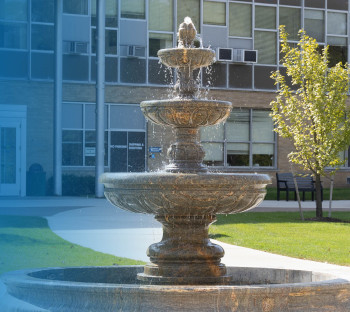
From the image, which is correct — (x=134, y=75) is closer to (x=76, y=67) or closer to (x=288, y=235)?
(x=76, y=67)

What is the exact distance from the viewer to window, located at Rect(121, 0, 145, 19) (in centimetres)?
3350

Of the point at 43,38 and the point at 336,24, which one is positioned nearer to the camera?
the point at 43,38

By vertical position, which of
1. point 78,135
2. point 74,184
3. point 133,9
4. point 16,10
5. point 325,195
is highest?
point 133,9

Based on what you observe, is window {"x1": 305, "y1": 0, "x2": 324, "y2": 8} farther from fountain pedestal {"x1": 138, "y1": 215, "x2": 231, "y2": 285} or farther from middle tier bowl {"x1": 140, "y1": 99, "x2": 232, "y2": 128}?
fountain pedestal {"x1": 138, "y1": 215, "x2": 231, "y2": 285}

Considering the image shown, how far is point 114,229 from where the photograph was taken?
17.4 metres

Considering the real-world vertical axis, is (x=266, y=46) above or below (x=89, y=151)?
above

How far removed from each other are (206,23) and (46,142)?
8.27 meters

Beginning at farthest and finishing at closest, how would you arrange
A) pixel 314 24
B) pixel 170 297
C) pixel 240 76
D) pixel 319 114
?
pixel 314 24 → pixel 240 76 → pixel 319 114 → pixel 170 297

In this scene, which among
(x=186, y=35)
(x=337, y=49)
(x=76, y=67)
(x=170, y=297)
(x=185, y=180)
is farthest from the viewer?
(x=337, y=49)

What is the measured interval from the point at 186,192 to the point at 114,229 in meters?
9.95

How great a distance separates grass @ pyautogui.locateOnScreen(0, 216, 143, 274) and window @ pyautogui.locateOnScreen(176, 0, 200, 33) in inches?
741

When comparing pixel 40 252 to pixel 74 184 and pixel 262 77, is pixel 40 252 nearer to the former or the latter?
pixel 74 184

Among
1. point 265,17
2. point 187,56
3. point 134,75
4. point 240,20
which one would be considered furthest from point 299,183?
point 187,56

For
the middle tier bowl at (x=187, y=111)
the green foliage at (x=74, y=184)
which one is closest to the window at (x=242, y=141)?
the green foliage at (x=74, y=184)
